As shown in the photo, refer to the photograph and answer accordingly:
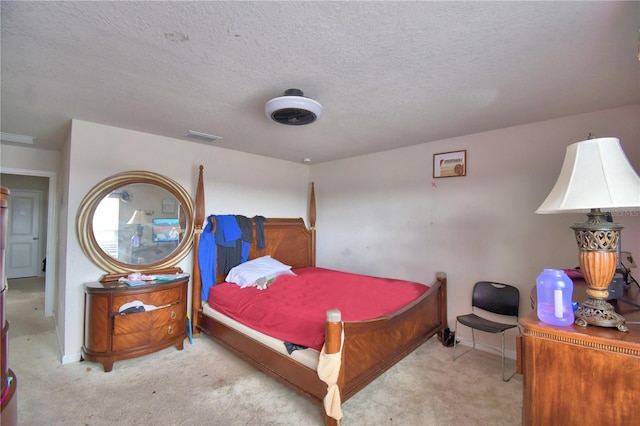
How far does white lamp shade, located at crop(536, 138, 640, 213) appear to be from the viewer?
1.01 meters

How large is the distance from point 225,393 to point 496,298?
8.69 ft

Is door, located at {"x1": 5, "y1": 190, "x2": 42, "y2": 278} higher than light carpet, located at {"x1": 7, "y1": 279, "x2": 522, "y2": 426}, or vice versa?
door, located at {"x1": 5, "y1": 190, "x2": 42, "y2": 278}

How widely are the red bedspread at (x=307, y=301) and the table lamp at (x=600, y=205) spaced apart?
1420 millimetres

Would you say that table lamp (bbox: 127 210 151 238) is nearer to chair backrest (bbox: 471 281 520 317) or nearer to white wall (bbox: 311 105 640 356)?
white wall (bbox: 311 105 640 356)

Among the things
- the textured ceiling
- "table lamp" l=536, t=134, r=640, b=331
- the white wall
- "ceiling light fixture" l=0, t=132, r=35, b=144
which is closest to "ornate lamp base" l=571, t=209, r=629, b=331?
"table lamp" l=536, t=134, r=640, b=331

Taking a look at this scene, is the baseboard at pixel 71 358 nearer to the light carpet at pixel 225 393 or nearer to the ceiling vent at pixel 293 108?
the light carpet at pixel 225 393

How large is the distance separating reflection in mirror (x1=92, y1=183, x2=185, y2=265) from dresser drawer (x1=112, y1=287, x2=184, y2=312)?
526mm

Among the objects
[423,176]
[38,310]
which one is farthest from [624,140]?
[38,310]

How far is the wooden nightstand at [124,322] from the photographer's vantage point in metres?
2.50

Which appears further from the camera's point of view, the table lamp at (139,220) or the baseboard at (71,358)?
the table lamp at (139,220)

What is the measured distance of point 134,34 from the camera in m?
1.41

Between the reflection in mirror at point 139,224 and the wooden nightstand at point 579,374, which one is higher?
the reflection in mirror at point 139,224

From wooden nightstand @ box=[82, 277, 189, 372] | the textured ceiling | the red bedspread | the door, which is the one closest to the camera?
the textured ceiling

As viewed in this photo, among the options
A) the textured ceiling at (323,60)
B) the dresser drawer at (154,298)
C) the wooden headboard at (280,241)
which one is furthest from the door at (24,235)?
the dresser drawer at (154,298)
